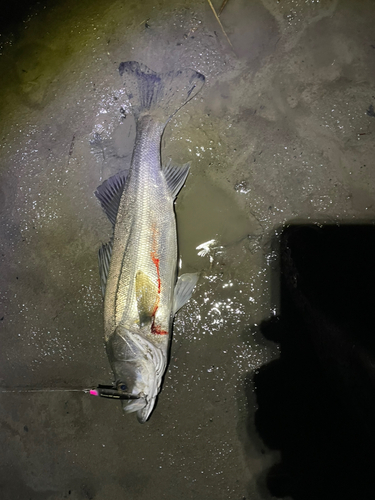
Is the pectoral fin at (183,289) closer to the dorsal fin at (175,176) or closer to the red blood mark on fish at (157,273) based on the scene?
the red blood mark on fish at (157,273)

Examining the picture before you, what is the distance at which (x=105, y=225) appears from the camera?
3.32m

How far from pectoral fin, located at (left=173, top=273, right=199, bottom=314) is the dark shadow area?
2.65 feet

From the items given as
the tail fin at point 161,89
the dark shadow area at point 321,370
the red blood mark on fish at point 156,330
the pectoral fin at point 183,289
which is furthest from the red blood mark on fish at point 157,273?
the tail fin at point 161,89

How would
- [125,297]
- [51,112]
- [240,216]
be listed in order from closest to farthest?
[125,297]
[240,216]
[51,112]

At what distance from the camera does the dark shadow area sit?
258 cm

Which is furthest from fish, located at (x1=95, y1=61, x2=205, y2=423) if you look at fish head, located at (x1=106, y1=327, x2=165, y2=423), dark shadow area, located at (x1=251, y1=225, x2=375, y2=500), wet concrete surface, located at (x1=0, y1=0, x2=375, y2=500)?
dark shadow area, located at (x1=251, y1=225, x2=375, y2=500)

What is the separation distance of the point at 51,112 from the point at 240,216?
2627 mm

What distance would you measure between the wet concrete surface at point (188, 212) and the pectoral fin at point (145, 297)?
520 mm

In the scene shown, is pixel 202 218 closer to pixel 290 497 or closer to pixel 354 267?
pixel 354 267

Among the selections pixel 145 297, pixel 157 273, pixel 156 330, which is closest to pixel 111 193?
pixel 157 273

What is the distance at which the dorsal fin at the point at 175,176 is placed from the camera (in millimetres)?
2969

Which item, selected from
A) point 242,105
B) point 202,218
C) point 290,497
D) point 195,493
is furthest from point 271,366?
point 242,105

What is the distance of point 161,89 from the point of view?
3141 millimetres

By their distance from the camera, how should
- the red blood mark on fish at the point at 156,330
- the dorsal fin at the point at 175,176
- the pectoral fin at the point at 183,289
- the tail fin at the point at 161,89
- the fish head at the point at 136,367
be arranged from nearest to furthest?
the fish head at the point at 136,367 → the red blood mark on fish at the point at 156,330 → the pectoral fin at the point at 183,289 → the dorsal fin at the point at 175,176 → the tail fin at the point at 161,89
